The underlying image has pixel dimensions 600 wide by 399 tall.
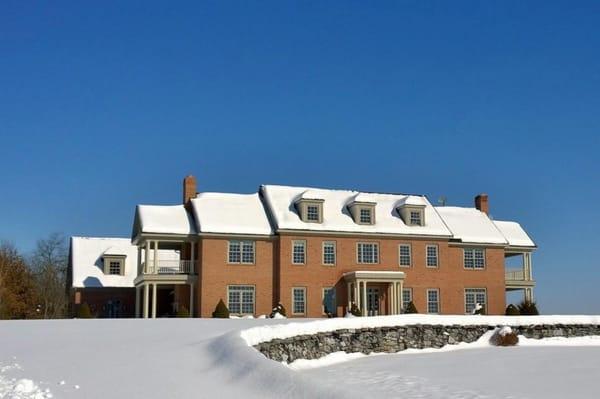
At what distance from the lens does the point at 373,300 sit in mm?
41156

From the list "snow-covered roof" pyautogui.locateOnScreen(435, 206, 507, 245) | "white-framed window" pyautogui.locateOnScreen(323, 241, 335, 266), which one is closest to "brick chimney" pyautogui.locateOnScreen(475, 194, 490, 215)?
"snow-covered roof" pyautogui.locateOnScreen(435, 206, 507, 245)

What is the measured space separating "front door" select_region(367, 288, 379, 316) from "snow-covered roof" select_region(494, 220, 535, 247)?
11033 millimetres

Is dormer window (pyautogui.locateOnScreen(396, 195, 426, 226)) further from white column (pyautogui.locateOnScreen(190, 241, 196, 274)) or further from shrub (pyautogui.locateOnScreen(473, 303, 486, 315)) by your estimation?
white column (pyautogui.locateOnScreen(190, 241, 196, 274))

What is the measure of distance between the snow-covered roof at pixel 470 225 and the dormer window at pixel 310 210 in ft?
29.4

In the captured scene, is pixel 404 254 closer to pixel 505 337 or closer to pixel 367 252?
pixel 367 252

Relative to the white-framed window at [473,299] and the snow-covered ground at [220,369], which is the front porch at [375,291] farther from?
the snow-covered ground at [220,369]

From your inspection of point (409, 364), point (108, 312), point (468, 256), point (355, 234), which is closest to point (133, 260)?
point (108, 312)

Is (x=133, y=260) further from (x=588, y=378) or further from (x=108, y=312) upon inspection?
(x=588, y=378)

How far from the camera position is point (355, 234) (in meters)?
40.8

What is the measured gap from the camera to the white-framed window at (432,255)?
140ft

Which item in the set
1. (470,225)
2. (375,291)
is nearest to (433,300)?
(375,291)

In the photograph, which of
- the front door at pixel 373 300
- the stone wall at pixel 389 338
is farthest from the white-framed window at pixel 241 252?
the stone wall at pixel 389 338

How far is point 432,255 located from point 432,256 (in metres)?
0.06

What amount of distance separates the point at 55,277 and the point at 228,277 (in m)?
28.2
